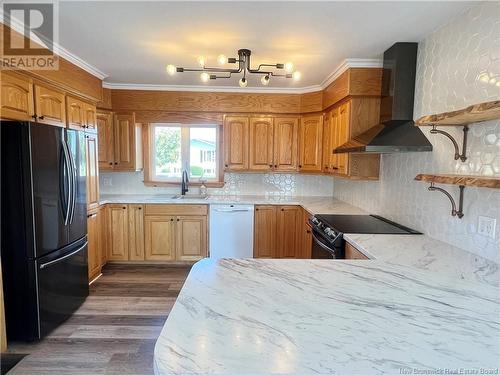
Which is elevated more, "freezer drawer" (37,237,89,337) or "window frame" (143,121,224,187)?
"window frame" (143,121,224,187)

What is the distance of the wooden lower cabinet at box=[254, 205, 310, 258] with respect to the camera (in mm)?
3988

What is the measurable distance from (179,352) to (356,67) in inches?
116

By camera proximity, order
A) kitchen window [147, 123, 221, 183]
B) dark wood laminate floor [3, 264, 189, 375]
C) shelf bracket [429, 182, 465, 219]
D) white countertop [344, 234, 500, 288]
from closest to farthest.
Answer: white countertop [344, 234, 500, 288], shelf bracket [429, 182, 465, 219], dark wood laminate floor [3, 264, 189, 375], kitchen window [147, 123, 221, 183]

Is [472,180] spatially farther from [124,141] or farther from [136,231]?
[124,141]

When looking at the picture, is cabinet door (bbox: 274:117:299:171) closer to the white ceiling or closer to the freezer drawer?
the white ceiling

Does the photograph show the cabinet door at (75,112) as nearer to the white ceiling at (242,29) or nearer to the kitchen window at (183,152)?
the white ceiling at (242,29)

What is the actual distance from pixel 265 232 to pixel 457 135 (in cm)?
254

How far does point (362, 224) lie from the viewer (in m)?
2.67

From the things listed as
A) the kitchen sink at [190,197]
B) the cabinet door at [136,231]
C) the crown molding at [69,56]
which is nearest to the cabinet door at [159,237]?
the cabinet door at [136,231]

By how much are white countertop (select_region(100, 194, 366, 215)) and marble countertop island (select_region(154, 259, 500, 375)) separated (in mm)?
2050

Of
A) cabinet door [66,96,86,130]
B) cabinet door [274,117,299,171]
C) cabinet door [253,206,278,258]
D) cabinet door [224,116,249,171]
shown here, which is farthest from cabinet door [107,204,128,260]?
cabinet door [274,117,299,171]

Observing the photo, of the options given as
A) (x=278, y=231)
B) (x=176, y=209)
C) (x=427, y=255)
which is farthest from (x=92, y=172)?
(x=427, y=255)

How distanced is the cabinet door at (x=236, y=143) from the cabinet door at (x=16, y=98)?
226cm

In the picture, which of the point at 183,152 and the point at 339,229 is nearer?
the point at 339,229
